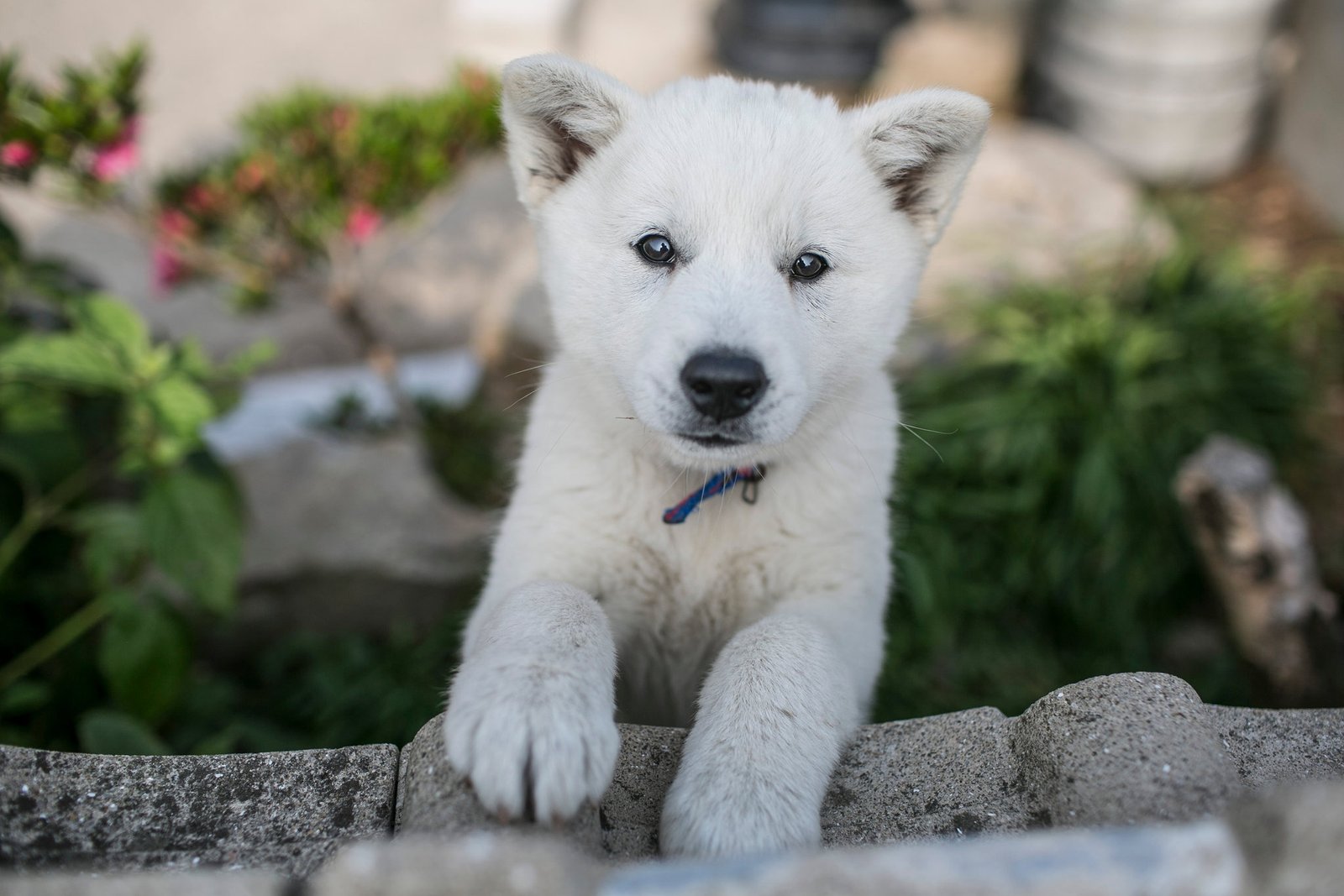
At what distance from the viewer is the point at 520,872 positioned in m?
1.40

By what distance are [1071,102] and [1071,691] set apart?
6721 millimetres

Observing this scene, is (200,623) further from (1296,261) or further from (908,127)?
(1296,261)

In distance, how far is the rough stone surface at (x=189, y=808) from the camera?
196 centimetres

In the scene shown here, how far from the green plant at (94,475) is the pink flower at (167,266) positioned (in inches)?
14.0

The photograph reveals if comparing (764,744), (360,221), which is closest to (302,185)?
(360,221)

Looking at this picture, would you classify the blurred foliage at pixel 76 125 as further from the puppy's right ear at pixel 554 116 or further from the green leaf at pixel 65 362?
the puppy's right ear at pixel 554 116

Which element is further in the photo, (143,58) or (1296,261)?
(1296,261)

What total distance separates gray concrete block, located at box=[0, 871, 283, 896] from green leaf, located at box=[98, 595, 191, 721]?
181cm

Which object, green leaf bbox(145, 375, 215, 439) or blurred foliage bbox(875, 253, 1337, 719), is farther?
blurred foliage bbox(875, 253, 1337, 719)

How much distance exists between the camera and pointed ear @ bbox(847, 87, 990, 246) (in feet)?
8.43

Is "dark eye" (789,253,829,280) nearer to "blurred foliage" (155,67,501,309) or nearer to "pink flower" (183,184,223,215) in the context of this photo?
"blurred foliage" (155,67,501,309)

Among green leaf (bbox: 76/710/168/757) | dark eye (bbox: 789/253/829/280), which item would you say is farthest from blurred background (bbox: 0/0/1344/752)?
dark eye (bbox: 789/253/829/280)

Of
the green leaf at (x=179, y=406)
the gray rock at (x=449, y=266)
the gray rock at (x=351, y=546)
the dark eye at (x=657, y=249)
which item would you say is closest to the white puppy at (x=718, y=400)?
A: the dark eye at (x=657, y=249)

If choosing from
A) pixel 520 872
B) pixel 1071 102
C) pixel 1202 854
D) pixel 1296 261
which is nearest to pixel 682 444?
pixel 520 872
